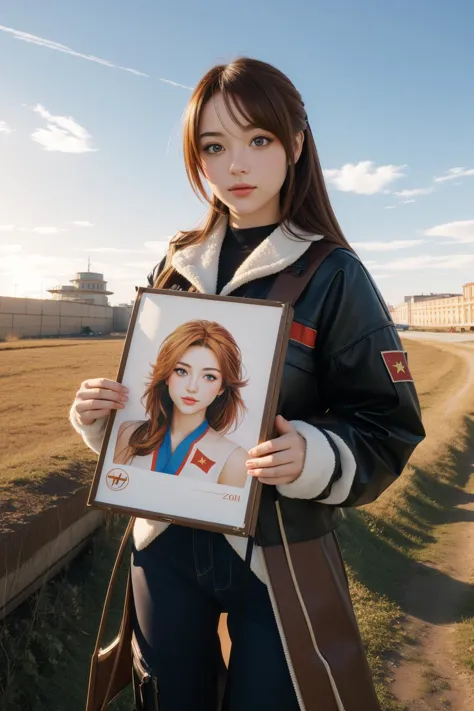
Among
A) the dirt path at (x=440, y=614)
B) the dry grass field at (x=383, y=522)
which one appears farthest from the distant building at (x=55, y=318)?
the dirt path at (x=440, y=614)

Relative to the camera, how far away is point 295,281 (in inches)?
74.7

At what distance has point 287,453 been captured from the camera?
1.66 metres

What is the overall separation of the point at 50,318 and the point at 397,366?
46182 millimetres

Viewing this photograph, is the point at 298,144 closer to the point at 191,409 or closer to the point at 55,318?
the point at 191,409

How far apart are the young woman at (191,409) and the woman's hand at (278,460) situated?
0.08 m

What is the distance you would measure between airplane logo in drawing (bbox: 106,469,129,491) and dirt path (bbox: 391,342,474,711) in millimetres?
4447

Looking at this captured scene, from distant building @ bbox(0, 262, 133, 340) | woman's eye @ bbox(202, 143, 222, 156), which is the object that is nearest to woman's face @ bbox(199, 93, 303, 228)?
woman's eye @ bbox(202, 143, 222, 156)

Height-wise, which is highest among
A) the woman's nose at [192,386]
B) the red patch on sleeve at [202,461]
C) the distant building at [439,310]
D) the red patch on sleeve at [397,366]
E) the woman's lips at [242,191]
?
the distant building at [439,310]

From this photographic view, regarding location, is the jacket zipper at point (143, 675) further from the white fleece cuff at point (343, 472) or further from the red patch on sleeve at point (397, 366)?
the red patch on sleeve at point (397, 366)

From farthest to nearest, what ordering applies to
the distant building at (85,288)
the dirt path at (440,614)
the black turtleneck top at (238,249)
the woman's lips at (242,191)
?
the distant building at (85,288) → the dirt path at (440,614) → the black turtleneck top at (238,249) → the woman's lips at (242,191)

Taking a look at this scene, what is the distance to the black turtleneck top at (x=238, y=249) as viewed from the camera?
220 centimetres

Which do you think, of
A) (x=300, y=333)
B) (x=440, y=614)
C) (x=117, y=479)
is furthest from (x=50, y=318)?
(x=300, y=333)

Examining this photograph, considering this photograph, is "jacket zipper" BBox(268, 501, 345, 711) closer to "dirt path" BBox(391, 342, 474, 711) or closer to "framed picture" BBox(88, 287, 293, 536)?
"framed picture" BBox(88, 287, 293, 536)

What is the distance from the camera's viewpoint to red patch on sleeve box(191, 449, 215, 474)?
1733 mm
